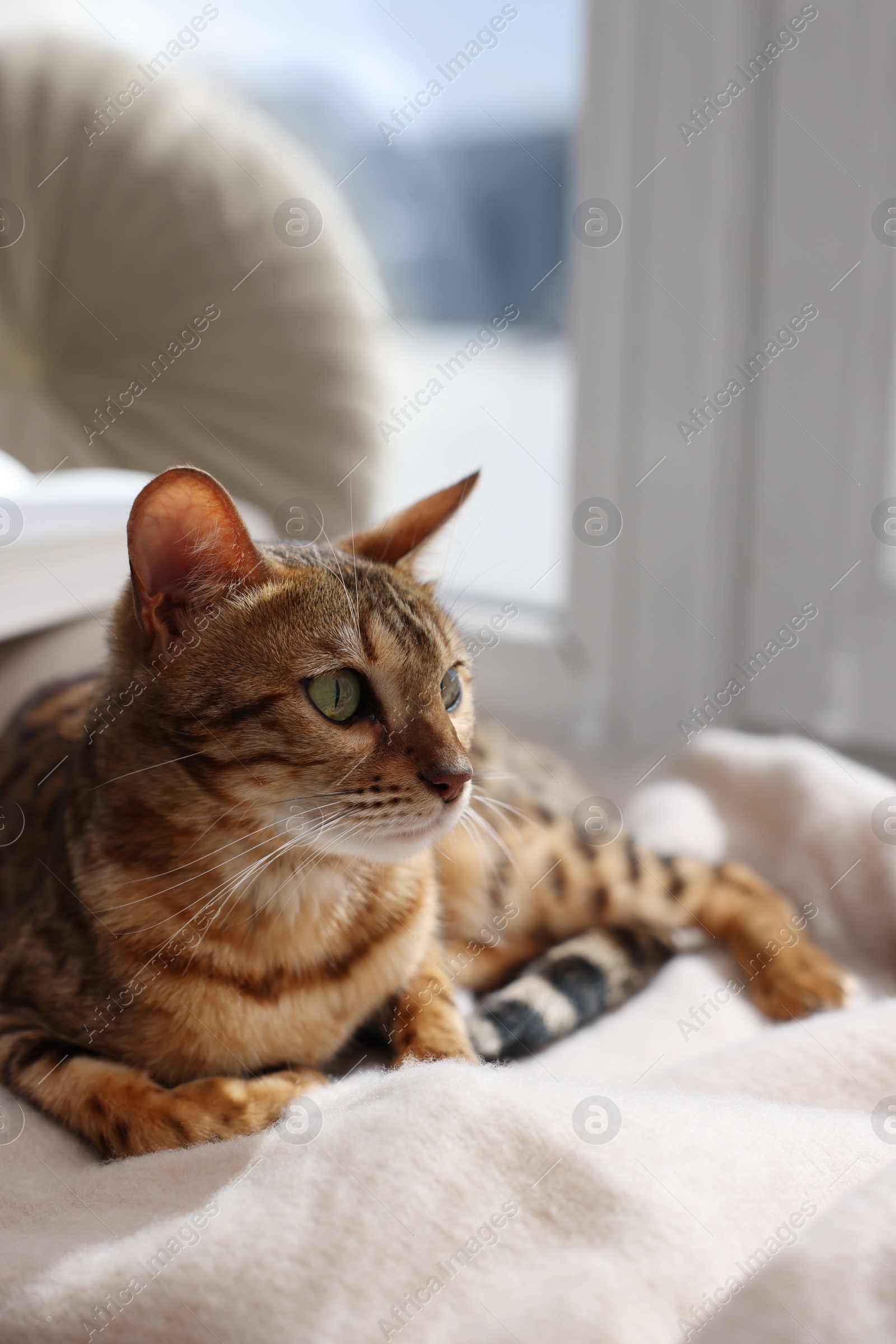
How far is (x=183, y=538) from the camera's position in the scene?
0.84 metres

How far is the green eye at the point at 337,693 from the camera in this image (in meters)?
0.88

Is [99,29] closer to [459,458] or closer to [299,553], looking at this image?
[459,458]

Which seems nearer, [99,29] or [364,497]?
[364,497]

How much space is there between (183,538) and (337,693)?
184mm

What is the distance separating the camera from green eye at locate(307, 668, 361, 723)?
88 cm

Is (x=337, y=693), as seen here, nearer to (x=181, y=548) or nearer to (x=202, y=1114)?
(x=181, y=548)

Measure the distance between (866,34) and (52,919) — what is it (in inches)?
71.2

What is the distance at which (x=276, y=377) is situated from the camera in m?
1.80

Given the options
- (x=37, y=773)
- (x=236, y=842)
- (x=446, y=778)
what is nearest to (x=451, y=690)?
(x=446, y=778)

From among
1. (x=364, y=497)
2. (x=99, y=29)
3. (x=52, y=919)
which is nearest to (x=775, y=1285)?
(x=52, y=919)

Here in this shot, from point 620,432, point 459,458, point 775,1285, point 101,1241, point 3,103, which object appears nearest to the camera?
point 775,1285

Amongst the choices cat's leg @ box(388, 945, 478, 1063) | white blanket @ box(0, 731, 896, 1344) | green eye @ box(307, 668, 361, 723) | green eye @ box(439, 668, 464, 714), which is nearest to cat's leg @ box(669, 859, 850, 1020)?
white blanket @ box(0, 731, 896, 1344)

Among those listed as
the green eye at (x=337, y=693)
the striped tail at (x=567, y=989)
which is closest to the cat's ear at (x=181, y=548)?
the green eye at (x=337, y=693)

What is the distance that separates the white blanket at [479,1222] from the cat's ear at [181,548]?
0.44 meters
